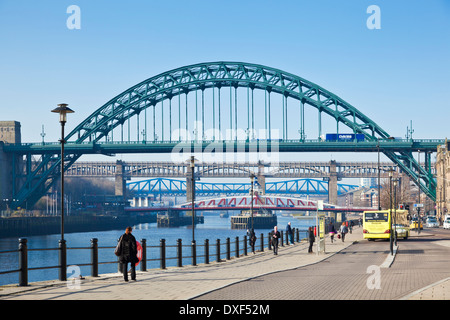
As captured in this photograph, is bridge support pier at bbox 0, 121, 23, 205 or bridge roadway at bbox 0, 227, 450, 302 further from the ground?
bridge support pier at bbox 0, 121, 23, 205

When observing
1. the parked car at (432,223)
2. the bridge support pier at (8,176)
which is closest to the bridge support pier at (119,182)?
the bridge support pier at (8,176)

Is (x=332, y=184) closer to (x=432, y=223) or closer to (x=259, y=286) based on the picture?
(x=432, y=223)

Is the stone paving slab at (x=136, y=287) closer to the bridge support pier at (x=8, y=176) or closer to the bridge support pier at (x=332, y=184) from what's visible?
the bridge support pier at (x=8, y=176)

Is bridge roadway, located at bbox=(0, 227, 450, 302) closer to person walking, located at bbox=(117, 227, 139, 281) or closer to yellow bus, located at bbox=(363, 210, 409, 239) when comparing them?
person walking, located at bbox=(117, 227, 139, 281)

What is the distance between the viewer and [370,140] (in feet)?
375

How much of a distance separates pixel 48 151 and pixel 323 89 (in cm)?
5006

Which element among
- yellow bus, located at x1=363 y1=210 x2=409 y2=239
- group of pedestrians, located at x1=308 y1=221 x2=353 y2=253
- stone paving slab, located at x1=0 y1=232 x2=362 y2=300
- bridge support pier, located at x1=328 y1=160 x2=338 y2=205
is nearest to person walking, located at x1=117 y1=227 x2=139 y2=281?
stone paving slab, located at x1=0 y1=232 x2=362 y2=300

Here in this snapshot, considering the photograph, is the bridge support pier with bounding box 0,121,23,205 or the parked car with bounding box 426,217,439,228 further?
the bridge support pier with bounding box 0,121,23,205

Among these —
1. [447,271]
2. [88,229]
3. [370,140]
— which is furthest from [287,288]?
[88,229]

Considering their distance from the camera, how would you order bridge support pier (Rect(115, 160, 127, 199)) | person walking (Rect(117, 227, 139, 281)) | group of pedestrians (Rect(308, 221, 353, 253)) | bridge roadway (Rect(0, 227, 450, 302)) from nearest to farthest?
bridge roadway (Rect(0, 227, 450, 302)) < person walking (Rect(117, 227, 139, 281)) < group of pedestrians (Rect(308, 221, 353, 253)) < bridge support pier (Rect(115, 160, 127, 199))

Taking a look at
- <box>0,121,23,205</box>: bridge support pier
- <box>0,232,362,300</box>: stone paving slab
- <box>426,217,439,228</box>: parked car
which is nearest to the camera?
<box>0,232,362,300</box>: stone paving slab

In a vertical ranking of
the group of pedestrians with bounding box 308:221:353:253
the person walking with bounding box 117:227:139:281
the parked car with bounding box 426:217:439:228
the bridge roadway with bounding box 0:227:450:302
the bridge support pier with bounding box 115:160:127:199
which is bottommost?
the parked car with bounding box 426:217:439:228

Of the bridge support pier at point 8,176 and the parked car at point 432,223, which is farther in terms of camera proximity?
the bridge support pier at point 8,176

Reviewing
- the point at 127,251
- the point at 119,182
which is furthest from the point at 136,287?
the point at 119,182
